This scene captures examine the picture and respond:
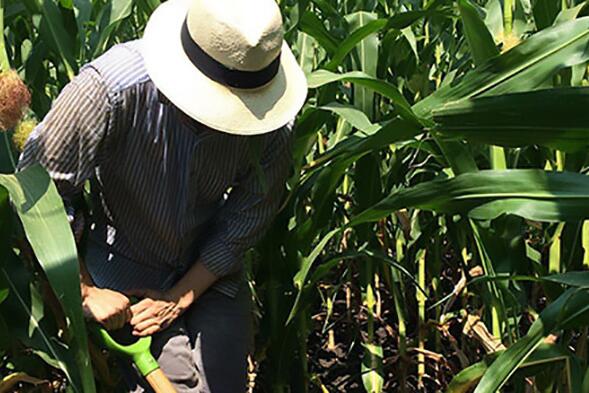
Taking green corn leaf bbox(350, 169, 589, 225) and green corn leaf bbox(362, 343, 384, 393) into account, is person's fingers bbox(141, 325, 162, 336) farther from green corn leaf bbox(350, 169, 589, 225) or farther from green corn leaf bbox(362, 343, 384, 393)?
green corn leaf bbox(362, 343, 384, 393)

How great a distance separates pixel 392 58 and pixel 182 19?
852 millimetres

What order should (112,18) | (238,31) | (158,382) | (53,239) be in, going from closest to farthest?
(53,239) < (238,31) < (158,382) < (112,18)

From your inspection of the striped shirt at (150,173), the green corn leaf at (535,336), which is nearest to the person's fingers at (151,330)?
the striped shirt at (150,173)

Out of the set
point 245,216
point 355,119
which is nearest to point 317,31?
point 355,119

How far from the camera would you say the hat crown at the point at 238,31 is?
1276 mm

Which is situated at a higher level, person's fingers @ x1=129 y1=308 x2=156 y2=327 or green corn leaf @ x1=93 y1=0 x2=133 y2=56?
green corn leaf @ x1=93 y1=0 x2=133 y2=56

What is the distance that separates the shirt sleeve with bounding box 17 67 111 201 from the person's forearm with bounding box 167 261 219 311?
0.92 feet

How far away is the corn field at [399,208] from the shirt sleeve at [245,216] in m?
0.11

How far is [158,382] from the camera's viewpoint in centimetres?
139

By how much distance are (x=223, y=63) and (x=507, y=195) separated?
16.3 inches

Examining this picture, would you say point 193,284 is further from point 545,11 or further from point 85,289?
point 545,11

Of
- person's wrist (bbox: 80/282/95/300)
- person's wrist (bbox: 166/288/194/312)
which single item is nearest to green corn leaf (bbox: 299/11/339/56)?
person's wrist (bbox: 166/288/194/312)

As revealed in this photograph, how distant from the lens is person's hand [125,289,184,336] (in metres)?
1.50

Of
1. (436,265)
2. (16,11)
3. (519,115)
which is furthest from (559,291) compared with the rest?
(16,11)
